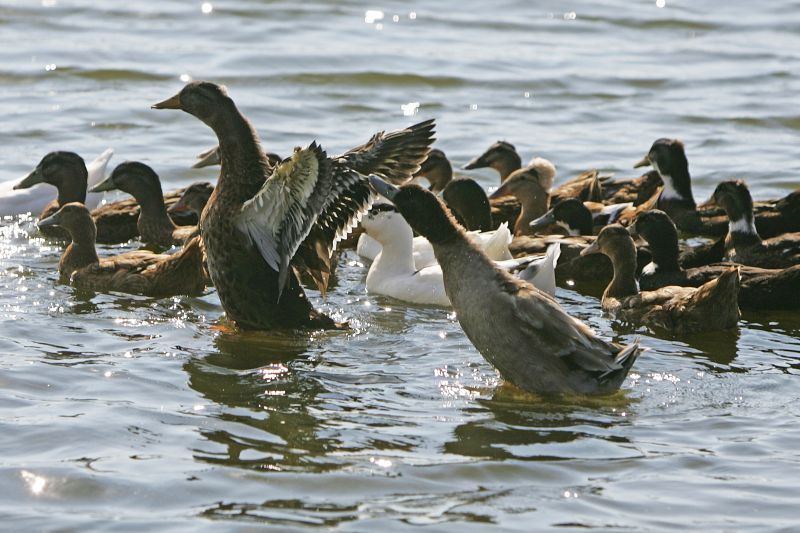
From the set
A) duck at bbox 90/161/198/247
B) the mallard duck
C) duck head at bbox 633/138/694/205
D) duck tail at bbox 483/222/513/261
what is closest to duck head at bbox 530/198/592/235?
the mallard duck

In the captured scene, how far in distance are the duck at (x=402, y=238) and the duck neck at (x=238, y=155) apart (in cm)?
182

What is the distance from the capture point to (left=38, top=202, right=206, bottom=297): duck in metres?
10.9

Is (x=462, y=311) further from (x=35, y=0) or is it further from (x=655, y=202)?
(x=35, y=0)

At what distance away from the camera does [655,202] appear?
13.7 meters

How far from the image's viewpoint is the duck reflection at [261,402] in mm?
7297

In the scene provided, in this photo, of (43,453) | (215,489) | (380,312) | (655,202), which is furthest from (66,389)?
(655,202)

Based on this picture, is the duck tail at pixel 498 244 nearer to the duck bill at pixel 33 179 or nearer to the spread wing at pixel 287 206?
the spread wing at pixel 287 206

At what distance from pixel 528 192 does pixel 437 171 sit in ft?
3.38

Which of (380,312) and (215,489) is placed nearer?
(215,489)

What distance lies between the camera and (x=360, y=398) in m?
8.38

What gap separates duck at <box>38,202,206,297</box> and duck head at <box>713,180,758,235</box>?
15.1 feet

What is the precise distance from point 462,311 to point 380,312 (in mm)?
2449

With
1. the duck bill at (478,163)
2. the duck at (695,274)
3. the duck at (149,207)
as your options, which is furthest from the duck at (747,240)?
the duck at (149,207)

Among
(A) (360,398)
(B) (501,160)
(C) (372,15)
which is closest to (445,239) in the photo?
(A) (360,398)
